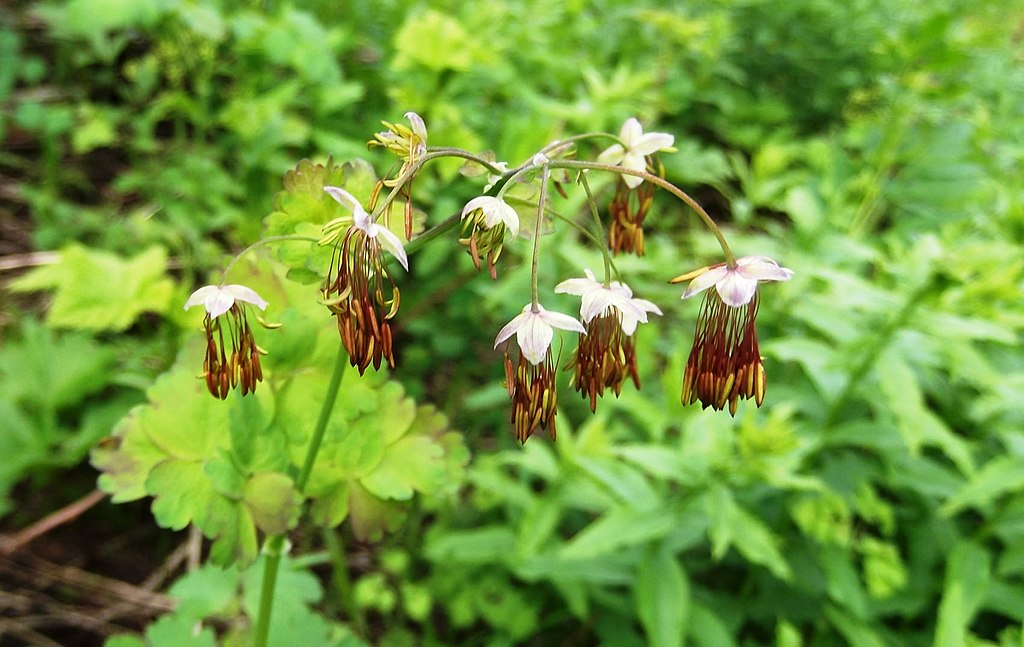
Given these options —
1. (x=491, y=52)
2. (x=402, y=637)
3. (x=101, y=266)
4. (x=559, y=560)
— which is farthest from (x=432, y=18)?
(x=402, y=637)

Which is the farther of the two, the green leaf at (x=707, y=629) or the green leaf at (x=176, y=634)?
the green leaf at (x=707, y=629)

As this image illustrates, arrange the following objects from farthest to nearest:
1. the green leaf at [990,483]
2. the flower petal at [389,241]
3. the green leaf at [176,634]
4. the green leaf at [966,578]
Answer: the green leaf at [990,483], the green leaf at [966,578], the green leaf at [176,634], the flower petal at [389,241]

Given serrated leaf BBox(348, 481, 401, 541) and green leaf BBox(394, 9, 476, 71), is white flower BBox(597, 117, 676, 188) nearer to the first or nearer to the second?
serrated leaf BBox(348, 481, 401, 541)

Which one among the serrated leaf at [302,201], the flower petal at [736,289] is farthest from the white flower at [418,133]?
the flower petal at [736,289]

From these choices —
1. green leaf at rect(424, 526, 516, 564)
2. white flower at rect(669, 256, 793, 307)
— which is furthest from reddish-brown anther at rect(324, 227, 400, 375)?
green leaf at rect(424, 526, 516, 564)

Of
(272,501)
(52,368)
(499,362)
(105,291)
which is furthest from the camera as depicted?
(499,362)

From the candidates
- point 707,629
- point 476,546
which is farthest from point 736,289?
point 476,546

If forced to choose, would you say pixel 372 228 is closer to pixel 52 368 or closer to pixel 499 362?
pixel 499 362

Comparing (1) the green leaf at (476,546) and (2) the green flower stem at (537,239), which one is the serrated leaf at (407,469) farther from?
(1) the green leaf at (476,546)
